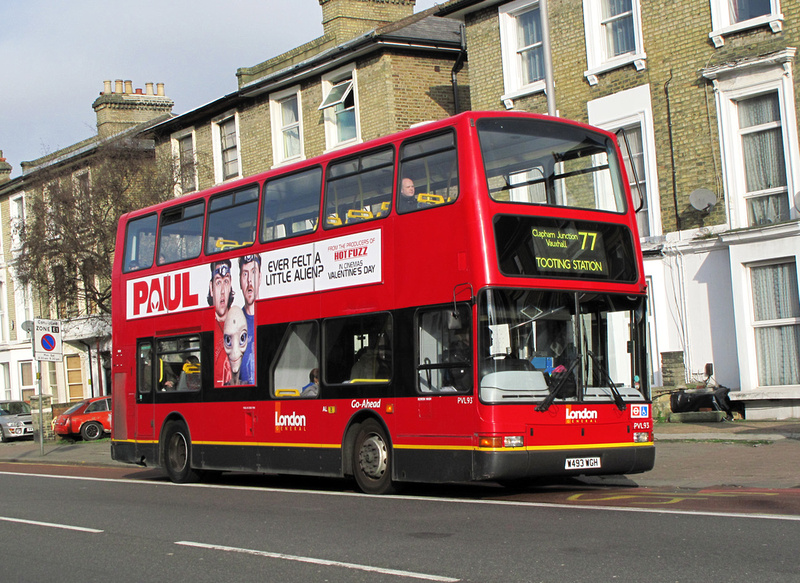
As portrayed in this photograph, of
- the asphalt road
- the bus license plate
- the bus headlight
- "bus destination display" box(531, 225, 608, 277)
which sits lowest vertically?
the asphalt road

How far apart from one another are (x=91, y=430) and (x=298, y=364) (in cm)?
1933

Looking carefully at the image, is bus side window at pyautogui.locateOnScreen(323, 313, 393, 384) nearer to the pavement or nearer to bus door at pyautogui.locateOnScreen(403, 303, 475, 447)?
bus door at pyautogui.locateOnScreen(403, 303, 475, 447)

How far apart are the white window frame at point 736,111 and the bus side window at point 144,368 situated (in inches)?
433

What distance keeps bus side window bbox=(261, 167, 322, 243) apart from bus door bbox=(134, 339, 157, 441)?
395cm

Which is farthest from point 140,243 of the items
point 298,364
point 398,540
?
point 398,540

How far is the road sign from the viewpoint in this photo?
82.2 feet

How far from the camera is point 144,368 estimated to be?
56.7ft

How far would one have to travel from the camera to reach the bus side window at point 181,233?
16.0m

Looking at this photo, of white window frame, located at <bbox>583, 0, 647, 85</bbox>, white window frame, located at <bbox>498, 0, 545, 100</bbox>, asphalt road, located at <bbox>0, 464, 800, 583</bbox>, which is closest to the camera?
asphalt road, located at <bbox>0, 464, 800, 583</bbox>

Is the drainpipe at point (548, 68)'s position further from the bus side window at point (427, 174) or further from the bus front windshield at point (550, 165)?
the bus side window at point (427, 174)

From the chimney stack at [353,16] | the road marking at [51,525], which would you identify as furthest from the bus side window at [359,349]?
the chimney stack at [353,16]

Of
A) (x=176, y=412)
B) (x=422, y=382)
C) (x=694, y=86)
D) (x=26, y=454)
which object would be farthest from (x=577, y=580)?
(x=26, y=454)

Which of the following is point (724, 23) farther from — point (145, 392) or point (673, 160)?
point (145, 392)

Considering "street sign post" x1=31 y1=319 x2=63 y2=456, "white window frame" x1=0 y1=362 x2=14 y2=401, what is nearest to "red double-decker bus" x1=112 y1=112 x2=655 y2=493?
"street sign post" x1=31 y1=319 x2=63 y2=456
